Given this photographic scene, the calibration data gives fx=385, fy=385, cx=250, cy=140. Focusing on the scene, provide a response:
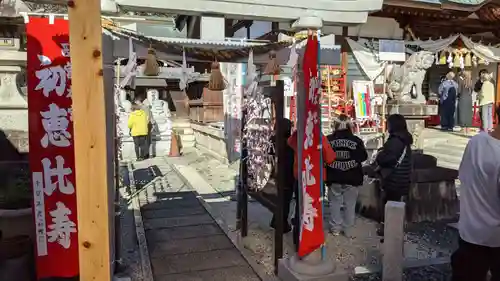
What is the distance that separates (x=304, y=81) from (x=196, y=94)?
692 inches

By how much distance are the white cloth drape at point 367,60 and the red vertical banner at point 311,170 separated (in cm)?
1052

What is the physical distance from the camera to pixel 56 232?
4113 millimetres

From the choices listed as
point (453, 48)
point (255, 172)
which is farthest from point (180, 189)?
point (453, 48)

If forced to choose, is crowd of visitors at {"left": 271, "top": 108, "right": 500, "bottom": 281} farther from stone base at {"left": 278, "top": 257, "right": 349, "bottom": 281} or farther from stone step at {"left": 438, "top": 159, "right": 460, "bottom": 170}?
stone step at {"left": 438, "top": 159, "right": 460, "bottom": 170}

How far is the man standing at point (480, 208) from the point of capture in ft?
9.92

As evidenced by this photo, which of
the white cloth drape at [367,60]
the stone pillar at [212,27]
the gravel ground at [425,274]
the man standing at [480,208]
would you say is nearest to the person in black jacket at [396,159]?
the gravel ground at [425,274]

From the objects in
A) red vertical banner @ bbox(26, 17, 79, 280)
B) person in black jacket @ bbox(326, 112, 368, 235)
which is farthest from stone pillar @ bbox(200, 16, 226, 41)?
person in black jacket @ bbox(326, 112, 368, 235)

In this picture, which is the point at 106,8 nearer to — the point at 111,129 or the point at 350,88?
the point at 111,129

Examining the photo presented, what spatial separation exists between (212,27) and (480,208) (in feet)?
13.9

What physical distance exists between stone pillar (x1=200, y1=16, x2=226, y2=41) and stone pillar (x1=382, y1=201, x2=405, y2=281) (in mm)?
3372

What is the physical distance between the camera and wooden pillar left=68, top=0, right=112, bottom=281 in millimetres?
2705

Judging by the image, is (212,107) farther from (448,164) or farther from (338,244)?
(338,244)

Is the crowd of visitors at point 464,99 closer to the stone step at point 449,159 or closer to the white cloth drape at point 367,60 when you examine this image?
the stone step at point 449,159

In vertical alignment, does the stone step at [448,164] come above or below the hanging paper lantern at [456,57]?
below
